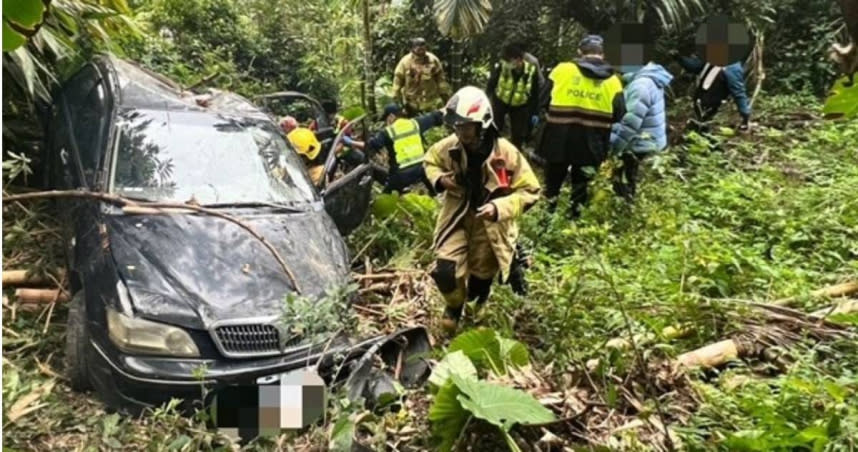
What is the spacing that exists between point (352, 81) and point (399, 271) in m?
9.48

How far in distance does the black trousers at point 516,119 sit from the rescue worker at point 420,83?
4.73ft

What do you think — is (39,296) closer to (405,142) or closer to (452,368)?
(452,368)

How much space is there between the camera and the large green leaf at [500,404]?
2859 mm

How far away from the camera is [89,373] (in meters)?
3.76

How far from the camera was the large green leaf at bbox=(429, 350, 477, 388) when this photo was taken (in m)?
3.27

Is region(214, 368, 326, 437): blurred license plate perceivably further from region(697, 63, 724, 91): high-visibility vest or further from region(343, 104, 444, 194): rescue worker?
region(697, 63, 724, 91): high-visibility vest

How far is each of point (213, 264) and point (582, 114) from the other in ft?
11.3

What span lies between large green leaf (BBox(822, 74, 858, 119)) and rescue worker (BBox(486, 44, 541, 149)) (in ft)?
19.1

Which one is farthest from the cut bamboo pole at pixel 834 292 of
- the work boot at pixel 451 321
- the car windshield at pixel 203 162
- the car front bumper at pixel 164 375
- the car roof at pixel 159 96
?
the car roof at pixel 159 96

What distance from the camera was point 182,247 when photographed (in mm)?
4008

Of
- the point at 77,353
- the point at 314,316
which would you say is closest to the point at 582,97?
the point at 314,316

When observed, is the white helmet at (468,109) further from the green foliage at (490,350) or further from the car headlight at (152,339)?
the car headlight at (152,339)

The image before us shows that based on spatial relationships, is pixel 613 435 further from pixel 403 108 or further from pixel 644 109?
pixel 403 108

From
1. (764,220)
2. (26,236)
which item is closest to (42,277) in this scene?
(26,236)
